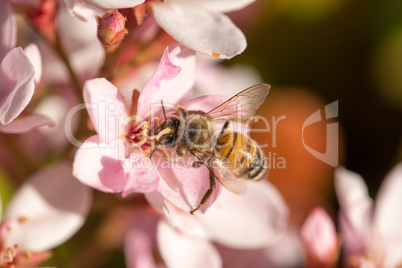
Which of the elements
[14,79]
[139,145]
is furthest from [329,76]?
[14,79]

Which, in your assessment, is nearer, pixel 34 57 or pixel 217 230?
pixel 34 57

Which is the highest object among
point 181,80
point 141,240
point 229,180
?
point 181,80

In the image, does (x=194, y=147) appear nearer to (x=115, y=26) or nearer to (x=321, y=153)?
(x=115, y=26)

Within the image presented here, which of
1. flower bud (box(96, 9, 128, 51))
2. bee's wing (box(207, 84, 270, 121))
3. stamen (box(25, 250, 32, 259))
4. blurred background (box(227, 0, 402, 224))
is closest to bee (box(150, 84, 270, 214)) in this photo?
bee's wing (box(207, 84, 270, 121))

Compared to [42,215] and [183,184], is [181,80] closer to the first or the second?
[183,184]

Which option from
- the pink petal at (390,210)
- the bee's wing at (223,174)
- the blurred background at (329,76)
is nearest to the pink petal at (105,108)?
the bee's wing at (223,174)

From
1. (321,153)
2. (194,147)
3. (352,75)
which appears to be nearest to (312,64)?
(352,75)

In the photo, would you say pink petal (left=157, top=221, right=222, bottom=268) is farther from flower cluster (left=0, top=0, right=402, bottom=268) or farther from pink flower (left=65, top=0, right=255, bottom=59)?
pink flower (left=65, top=0, right=255, bottom=59)
